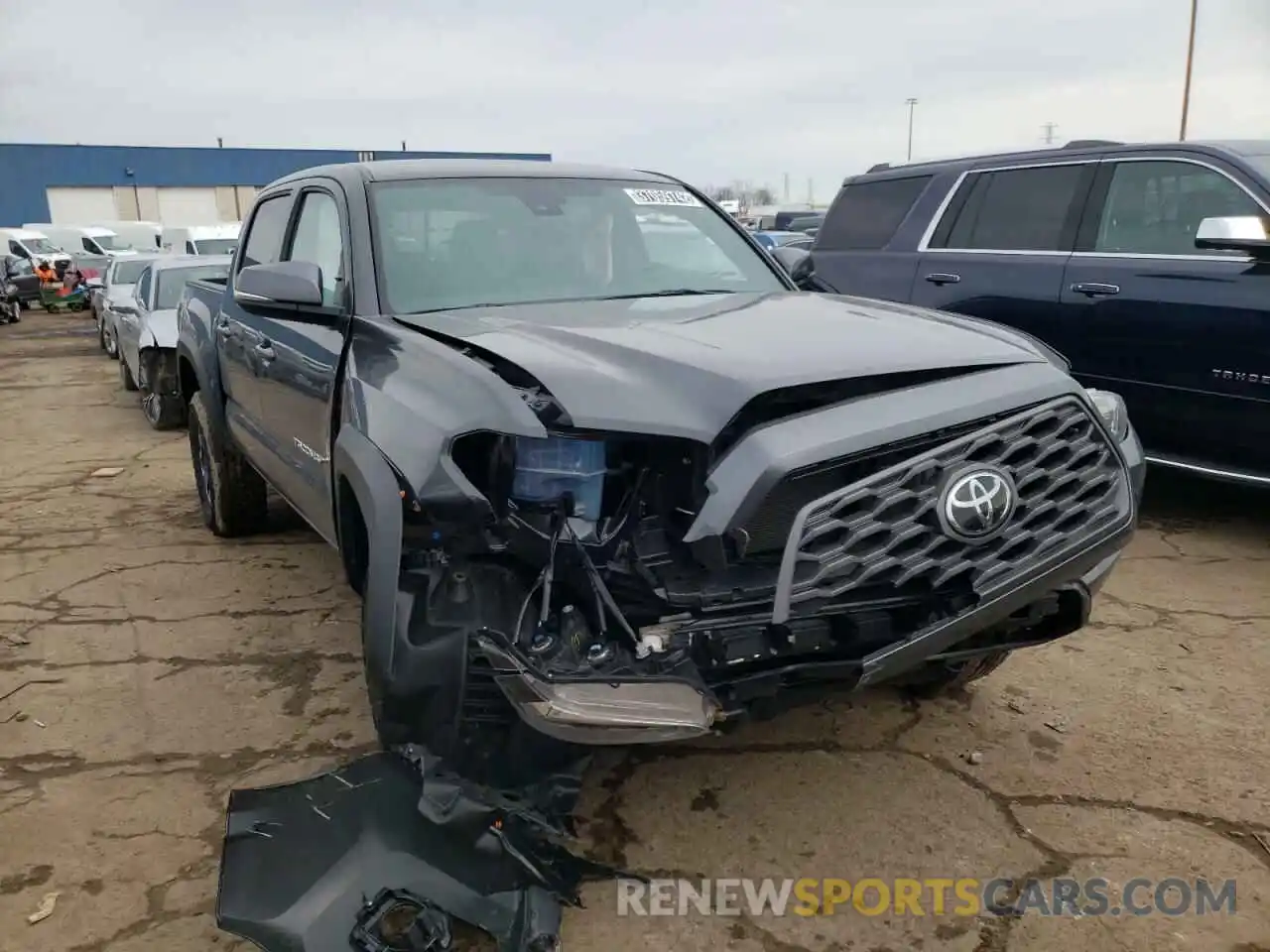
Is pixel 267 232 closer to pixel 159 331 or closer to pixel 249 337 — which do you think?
pixel 249 337

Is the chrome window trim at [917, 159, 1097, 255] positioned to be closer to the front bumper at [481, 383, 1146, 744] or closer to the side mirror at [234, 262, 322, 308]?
the front bumper at [481, 383, 1146, 744]

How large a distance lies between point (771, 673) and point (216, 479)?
3.96 meters

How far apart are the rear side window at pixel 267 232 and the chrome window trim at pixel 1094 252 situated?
377 cm

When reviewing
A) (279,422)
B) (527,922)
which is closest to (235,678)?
(279,422)

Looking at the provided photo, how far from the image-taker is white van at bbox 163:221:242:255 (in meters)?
19.1

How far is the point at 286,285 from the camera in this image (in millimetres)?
3314

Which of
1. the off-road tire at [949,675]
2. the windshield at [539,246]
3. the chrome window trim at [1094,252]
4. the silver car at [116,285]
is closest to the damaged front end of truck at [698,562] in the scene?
the off-road tire at [949,675]

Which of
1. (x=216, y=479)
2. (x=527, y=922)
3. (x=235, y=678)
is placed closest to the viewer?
(x=527, y=922)

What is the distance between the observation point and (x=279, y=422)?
157 inches

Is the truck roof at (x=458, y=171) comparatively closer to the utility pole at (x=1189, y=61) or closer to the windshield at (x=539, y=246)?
the windshield at (x=539, y=246)

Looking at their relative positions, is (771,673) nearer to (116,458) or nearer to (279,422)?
(279,422)

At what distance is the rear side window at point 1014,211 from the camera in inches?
224

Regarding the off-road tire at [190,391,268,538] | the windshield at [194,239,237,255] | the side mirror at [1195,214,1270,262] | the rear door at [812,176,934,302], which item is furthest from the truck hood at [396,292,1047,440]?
the windshield at [194,239,237,255]

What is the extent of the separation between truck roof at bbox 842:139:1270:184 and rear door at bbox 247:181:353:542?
13.2 feet
